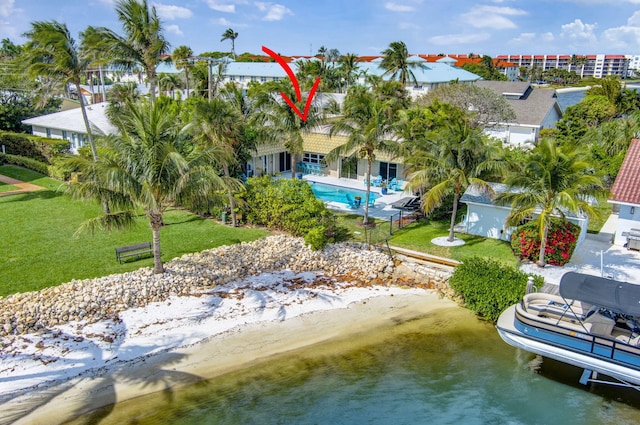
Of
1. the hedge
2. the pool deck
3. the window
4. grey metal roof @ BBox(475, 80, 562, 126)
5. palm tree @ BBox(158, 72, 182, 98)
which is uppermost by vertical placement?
palm tree @ BBox(158, 72, 182, 98)

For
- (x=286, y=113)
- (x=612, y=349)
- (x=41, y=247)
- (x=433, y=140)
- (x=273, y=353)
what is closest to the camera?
(x=612, y=349)

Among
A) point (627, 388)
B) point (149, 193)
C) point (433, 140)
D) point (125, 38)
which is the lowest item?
point (627, 388)

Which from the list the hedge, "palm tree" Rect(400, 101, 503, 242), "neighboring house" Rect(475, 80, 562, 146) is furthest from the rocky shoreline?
"neighboring house" Rect(475, 80, 562, 146)

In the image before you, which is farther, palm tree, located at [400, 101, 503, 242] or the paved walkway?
the paved walkway

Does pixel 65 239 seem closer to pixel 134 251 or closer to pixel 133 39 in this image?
pixel 134 251

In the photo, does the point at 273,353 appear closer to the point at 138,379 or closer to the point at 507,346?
the point at 138,379

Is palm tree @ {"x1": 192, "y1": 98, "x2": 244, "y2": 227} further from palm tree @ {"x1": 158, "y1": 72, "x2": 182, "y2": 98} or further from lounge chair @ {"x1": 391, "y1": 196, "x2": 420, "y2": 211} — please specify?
palm tree @ {"x1": 158, "y1": 72, "x2": 182, "y2": 98}

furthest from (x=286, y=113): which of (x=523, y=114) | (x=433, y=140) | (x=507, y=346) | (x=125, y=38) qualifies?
(x=523, y=114)
